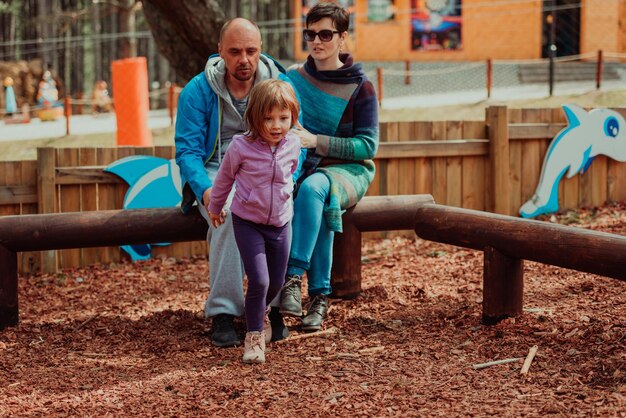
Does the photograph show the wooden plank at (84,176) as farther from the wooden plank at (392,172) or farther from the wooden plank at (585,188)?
the wooden plank at (585,188)

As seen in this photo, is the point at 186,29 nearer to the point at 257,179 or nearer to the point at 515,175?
the point at 515,175

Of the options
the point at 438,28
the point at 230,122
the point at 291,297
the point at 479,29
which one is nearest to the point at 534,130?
the point at 230,122

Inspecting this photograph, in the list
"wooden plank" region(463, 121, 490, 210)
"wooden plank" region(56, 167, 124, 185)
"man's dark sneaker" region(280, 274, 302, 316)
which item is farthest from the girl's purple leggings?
"wooden plank" region(463, 121, 490, 210)

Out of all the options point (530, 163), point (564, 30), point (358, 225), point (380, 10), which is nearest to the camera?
point (358, 225)

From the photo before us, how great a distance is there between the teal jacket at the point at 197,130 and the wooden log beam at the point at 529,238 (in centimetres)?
87

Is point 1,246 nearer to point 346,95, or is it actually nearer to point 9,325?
point 9,325

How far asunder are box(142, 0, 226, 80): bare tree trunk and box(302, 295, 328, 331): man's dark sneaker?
421 centimetres

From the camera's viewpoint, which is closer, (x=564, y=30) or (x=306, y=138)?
(x=306, y=138)

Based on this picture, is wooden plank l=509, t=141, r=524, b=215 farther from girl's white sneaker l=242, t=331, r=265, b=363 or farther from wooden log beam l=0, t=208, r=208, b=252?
girl's white sneaker l=242, t=331, r=265, b=363

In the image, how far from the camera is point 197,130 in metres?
4.82

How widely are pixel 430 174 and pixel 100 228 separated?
3782 millimetres

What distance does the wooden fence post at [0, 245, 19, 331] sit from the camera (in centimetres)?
504

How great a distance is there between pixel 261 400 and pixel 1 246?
205cm

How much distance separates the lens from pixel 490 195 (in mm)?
8344
